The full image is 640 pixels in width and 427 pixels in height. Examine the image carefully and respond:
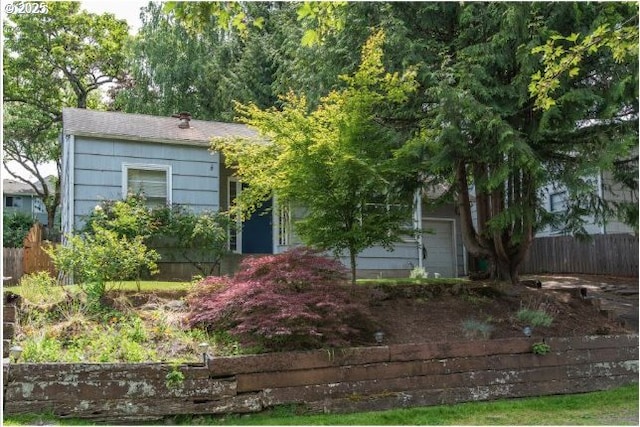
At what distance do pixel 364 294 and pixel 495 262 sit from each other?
3.40 metres

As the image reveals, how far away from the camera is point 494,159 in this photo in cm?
848

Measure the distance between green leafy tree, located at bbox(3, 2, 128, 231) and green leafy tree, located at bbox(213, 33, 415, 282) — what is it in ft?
59.7

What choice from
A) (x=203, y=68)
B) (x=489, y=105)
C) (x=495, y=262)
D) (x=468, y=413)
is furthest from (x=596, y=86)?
(x=203, y=68)

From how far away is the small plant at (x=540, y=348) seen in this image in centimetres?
728

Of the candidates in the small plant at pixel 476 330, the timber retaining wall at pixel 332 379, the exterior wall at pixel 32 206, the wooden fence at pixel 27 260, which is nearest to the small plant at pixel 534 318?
the timber retaining wall at pixel 332 379

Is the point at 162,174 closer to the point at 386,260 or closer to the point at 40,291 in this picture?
the point at 40,291

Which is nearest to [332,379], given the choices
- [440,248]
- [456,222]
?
[440,248]

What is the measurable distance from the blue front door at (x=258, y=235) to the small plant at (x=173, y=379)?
7.94 metres

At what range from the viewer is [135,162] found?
11.7 meters

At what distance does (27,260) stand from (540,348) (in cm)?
1216

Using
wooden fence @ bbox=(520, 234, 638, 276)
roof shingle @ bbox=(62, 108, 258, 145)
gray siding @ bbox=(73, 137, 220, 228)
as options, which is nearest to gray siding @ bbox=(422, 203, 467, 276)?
wooden fence @ bbox=(520, 234, 638, 276)

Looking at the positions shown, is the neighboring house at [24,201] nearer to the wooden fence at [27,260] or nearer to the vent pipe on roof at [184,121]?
the wooden fence at [27,260]

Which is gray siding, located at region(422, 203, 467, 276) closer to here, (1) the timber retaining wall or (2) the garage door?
(2) the garage door

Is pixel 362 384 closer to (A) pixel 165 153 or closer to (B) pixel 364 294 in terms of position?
(B) pixel 364 294
